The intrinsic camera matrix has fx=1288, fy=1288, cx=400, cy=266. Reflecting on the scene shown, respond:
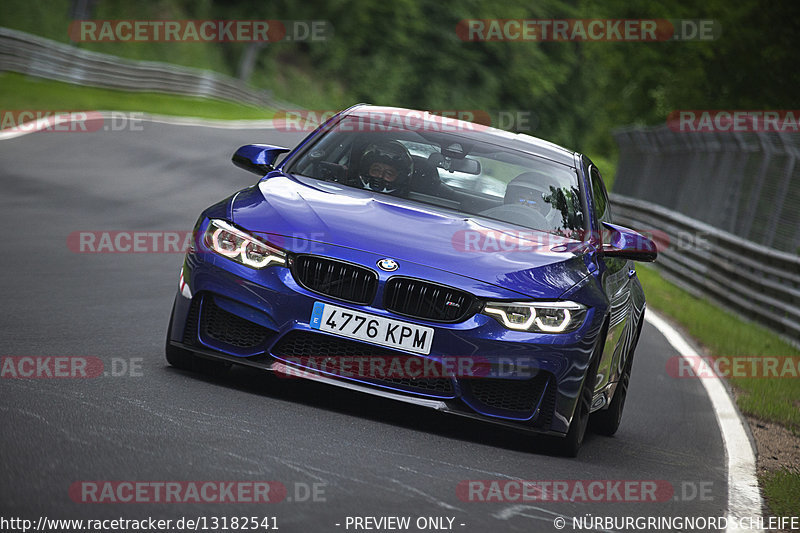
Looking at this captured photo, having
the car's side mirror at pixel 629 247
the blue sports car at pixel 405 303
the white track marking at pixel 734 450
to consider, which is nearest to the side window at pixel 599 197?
the car's side mirror at pixel 629 247

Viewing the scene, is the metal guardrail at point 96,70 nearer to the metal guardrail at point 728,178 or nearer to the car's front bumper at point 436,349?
the metal guardrail at point 728,178

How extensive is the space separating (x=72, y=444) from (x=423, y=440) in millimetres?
1791

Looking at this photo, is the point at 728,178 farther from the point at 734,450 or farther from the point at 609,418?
the point at 609,418

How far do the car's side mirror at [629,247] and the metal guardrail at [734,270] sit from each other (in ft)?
25.6

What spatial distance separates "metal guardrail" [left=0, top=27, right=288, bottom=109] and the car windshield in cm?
2521

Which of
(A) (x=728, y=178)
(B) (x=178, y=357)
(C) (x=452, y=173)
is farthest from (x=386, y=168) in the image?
(A) (x=728, y=178)

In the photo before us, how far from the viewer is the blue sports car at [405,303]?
599 cm

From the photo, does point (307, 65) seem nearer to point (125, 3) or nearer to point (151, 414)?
point (125, 3)

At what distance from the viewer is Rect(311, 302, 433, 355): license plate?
5957 millimetres

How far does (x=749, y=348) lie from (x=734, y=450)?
19.4 ft

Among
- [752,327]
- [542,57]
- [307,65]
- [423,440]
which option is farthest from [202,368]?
[542,57]

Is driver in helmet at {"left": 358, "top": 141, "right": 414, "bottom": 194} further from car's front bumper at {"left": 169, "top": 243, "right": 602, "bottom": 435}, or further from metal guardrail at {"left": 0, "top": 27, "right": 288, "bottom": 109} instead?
metal guardrail at {"left": 0, "top": 27, "right": 288, "bottom": 109}

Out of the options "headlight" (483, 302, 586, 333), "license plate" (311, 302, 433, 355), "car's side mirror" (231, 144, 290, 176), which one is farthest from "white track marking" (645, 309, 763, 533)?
"car's side mirror" (231, 144, 290, 176)

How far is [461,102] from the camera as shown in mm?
74562
